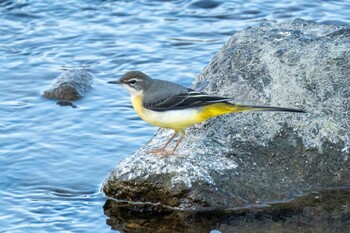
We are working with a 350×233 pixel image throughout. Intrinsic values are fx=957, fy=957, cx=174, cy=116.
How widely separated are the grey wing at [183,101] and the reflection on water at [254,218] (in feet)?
3.30

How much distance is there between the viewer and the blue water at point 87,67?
10000 millimetres

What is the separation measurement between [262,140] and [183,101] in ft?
3.07

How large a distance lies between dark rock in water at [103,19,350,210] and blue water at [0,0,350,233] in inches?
29.6

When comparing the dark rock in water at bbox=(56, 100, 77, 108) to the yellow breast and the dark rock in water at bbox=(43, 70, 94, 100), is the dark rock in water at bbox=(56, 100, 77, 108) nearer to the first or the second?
the dark rock in water at bbox=(43, 70, 94, 100)

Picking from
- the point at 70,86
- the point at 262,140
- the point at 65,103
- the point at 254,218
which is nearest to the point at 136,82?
the point at 262,140

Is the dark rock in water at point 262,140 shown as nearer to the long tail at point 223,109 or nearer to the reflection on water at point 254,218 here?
the reflection on water at point 254,218

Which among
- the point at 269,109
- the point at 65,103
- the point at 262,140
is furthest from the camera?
the point at 65,103

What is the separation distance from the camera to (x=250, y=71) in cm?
1028

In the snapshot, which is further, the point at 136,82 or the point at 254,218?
the point at 136,82

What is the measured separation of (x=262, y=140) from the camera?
9.76 meters

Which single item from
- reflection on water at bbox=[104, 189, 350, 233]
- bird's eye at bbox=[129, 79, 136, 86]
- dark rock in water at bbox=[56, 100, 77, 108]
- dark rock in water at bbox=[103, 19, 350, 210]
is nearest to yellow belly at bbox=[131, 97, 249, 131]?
dark rock in water at bbox=[103, 19, 350, 210]

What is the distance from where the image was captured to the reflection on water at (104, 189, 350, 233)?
9.12 meters

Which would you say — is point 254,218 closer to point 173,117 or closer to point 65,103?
point 173,117

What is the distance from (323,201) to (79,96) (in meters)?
4.43
